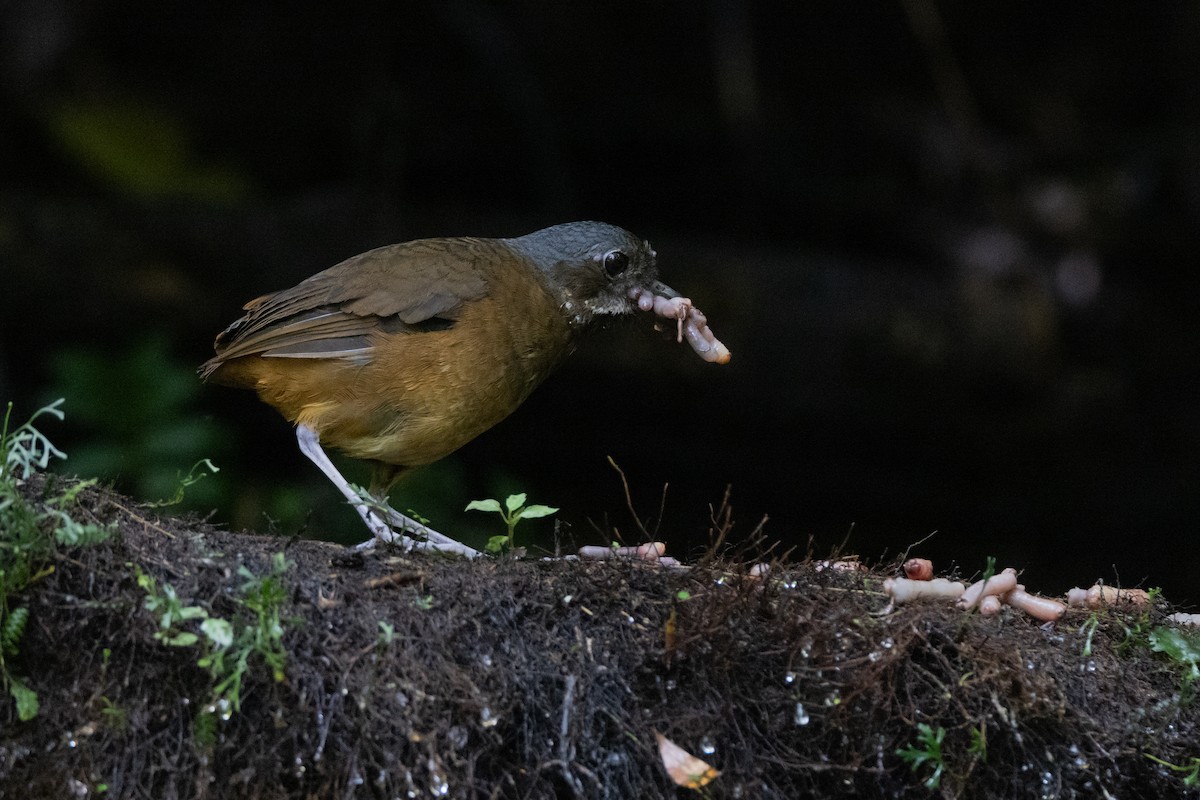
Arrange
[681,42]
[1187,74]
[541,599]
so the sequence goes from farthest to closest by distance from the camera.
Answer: [681,42] → [1187,74] → [541,599]

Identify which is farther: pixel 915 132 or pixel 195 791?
pixel 915 132

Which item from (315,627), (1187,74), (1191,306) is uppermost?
(1187,74)

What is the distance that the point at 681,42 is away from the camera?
7.42m

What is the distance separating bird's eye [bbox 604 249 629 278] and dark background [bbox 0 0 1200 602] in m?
1.95

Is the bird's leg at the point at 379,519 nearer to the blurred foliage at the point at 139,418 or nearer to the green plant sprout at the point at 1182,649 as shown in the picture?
the blurred foliage at the point at 139,418

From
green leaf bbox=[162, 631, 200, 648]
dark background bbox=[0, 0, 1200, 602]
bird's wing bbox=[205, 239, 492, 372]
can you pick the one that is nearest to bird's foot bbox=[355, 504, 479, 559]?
bird's wing bbox=[205, 239, 492, 372]

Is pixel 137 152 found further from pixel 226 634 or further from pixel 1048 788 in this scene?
pixel 1048 788

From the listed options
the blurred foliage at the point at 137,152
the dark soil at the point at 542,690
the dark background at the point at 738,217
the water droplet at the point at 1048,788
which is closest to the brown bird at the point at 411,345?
the dark soil at the point at 542,690

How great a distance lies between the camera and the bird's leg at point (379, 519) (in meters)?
3.41

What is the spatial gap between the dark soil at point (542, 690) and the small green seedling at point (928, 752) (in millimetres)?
26

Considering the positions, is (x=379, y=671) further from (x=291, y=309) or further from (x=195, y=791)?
(x=291, y=309)

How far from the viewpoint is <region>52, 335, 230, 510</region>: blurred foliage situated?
5215 mm

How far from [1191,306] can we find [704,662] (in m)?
5.30

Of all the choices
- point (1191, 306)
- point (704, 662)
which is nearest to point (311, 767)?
point (704, 662)
